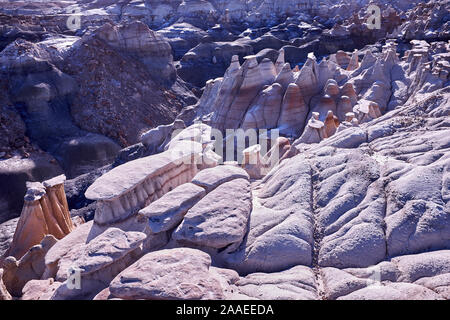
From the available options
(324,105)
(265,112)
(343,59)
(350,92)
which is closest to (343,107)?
(324,105)

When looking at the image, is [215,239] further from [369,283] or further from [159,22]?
[159,22]

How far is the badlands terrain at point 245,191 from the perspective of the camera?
4.32m

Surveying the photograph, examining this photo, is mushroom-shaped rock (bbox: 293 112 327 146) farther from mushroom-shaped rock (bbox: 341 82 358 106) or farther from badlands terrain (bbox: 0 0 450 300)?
mushroom-shaped rock (bbox: 341 82 358 106)

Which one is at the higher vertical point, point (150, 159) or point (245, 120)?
point (150, 159)

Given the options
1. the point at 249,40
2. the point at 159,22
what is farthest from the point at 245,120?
the point at 159,22

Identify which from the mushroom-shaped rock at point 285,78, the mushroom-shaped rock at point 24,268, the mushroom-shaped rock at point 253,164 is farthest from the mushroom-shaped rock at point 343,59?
the mushroom-shaped rock at point 24,268

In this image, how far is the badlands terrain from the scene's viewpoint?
4.32 metres

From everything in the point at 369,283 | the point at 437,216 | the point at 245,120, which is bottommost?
the point at 245,120

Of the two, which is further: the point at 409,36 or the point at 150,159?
the point at 409,36

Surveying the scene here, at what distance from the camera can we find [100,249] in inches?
189

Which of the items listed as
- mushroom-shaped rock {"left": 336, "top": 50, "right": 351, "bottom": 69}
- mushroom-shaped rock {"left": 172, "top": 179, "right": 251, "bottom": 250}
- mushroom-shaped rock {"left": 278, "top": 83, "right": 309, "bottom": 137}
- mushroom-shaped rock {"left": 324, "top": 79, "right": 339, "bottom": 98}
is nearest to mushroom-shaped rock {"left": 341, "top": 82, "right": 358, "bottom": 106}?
mushroom-shaped rock {"left": 324, "top": 79, "right": 339, "bottom": 98}

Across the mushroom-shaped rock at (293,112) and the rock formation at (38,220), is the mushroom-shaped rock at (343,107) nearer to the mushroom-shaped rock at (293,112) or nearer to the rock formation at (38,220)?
the mushroom-shaped rock at (293,112)

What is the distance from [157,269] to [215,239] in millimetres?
960
